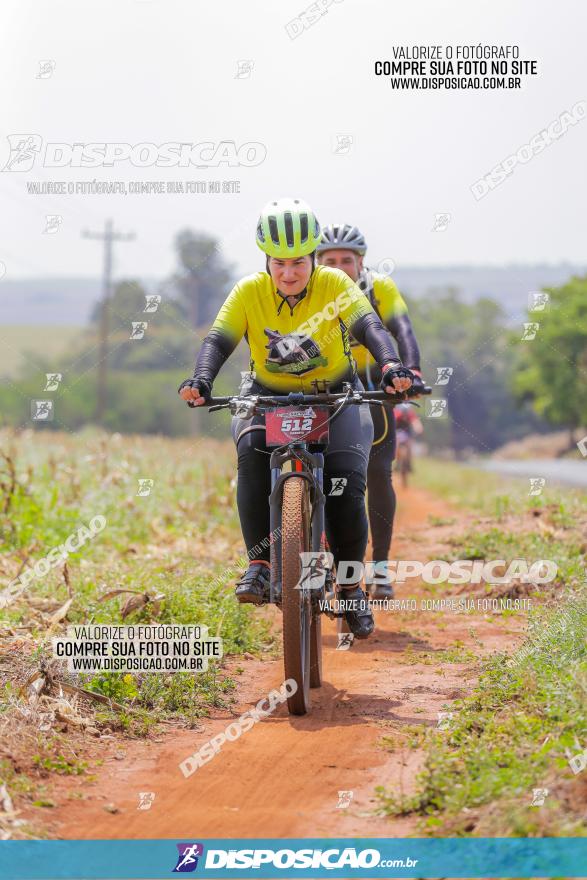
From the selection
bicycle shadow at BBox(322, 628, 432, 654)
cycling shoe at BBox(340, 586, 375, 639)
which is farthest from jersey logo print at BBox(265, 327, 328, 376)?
bicycle shadow at BBox(322, 628, 432, 654)

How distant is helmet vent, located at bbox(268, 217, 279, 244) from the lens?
6230 millimetres

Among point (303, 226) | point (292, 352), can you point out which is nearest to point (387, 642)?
point (292, 352)

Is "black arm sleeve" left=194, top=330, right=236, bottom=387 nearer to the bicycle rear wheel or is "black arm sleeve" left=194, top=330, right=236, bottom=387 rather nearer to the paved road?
the bicycle rear wheel

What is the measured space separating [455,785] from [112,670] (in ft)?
7.65

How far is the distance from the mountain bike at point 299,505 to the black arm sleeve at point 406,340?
6.07 ft

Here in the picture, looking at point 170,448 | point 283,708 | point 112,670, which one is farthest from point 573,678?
point 170,448

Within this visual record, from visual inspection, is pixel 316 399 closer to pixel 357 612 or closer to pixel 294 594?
pixel 294 594

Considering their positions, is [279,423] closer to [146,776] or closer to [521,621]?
[146,776]

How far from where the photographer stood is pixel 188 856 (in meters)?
4.27

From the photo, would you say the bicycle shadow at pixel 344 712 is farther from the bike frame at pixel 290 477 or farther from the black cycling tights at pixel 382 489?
the black cycling tights at pixel 382 489

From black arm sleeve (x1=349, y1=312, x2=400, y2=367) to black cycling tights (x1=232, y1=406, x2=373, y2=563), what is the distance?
33 centimetres

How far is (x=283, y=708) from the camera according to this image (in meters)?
6.17

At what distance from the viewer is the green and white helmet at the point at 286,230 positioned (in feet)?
20.4

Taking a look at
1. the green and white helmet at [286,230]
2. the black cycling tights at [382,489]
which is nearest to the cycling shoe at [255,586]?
the green and white helmet at [286,230]
